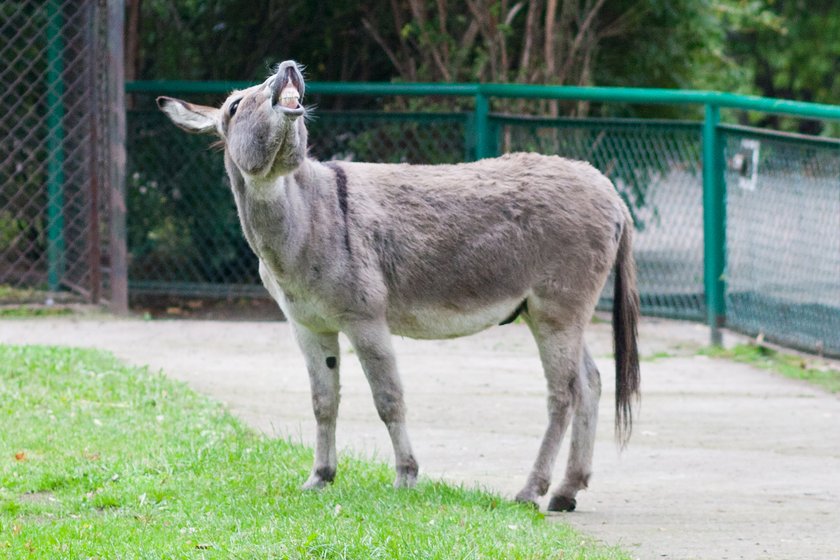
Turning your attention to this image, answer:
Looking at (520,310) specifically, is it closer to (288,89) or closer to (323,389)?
(323,389)

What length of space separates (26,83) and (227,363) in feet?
12.1

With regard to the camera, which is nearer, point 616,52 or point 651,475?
point 651,475

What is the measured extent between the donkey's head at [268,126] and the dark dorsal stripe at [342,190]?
0.48 meters

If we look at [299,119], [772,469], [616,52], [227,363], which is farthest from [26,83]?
[772,469]

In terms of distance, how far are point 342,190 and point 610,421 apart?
2683 millimetres

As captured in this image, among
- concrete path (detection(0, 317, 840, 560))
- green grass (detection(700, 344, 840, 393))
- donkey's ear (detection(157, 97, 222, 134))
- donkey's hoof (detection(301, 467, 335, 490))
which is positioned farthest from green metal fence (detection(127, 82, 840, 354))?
donkey's ear (detection(157, 97, 222, 134))

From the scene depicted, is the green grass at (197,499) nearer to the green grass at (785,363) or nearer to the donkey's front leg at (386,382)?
the donkey's front leg at (386,382)

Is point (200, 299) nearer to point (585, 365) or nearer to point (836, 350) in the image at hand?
point (836, 350)

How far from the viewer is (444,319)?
6.18 meters

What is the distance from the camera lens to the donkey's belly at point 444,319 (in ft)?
20.1

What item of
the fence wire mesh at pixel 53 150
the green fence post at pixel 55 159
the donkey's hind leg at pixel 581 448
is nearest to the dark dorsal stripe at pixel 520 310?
the donkey's hind leg at pixel 581 448

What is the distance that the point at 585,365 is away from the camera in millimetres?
6496

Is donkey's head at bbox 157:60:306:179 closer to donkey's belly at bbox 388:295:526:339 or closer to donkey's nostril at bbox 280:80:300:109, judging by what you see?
donkey's nostril at bbox 280:80:300:109

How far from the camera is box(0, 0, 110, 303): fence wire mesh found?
11.3 metres
